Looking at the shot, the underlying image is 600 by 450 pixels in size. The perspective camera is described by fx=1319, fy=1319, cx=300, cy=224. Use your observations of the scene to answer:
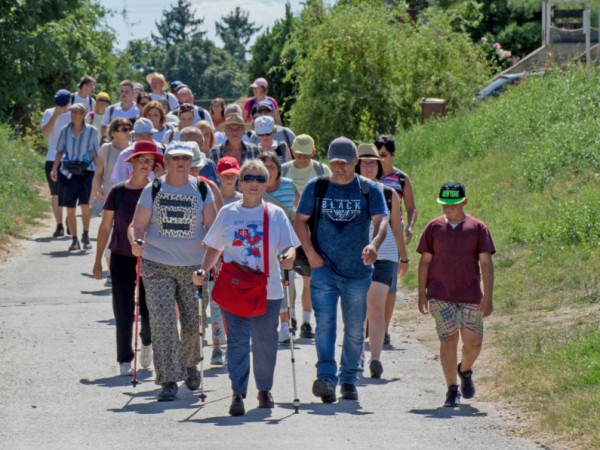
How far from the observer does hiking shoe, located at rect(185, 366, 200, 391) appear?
32.7 feet

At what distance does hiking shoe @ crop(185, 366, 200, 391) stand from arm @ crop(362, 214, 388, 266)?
5.22 feet

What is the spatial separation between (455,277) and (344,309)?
2.86ft

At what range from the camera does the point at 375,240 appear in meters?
9.48

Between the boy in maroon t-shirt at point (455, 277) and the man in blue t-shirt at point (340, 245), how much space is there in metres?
0.43

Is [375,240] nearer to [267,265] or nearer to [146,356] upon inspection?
[267,265]

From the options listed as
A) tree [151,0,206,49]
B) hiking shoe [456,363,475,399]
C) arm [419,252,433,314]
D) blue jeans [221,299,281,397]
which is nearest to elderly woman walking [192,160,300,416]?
blue jeans [221,299,281,397]

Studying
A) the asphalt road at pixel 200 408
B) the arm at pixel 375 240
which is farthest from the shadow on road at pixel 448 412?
the arm at pixel 375 240

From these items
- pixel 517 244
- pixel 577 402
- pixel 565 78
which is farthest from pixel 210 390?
pixel 565 78

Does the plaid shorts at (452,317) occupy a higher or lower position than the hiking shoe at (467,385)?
higher

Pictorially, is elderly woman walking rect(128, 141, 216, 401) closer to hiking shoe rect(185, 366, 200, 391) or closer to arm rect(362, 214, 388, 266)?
hiking shoe rect(185, 366, 200, 391)

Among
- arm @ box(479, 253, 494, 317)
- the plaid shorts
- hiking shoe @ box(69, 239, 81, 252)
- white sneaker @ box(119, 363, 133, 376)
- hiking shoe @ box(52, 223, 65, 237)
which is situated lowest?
white sneaker @ box(119, 363, 133, 376)

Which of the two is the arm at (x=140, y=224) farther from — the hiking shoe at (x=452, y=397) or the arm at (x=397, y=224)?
the hiking shoe at (x=452, y=397)

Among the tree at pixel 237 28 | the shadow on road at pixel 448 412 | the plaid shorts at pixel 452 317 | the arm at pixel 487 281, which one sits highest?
the tree at pixel 237 28

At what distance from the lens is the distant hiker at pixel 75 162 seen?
1748cm
